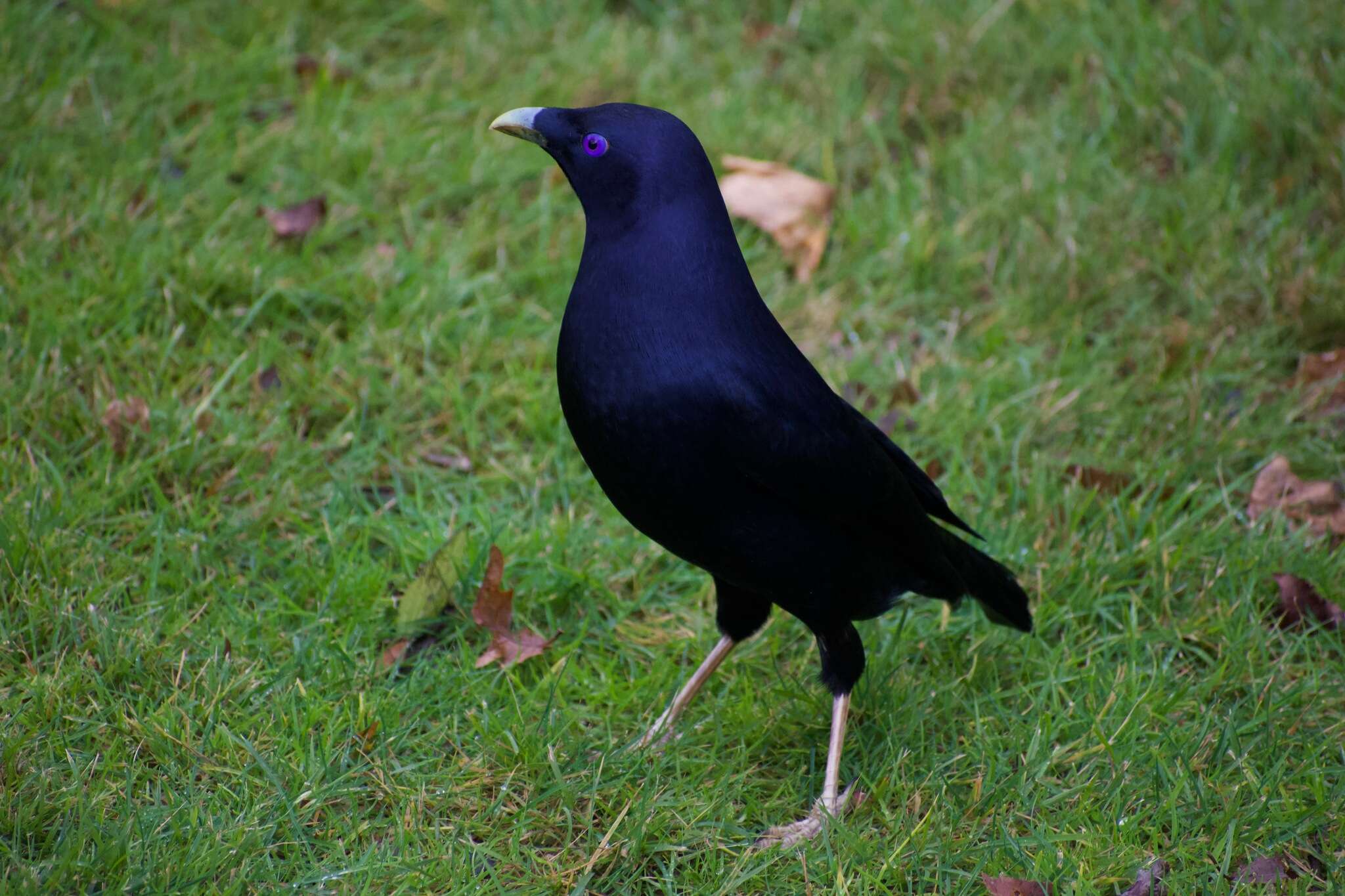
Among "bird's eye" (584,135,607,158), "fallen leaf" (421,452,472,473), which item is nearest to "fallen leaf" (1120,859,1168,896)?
"bird's eye" (584,135,607,158)

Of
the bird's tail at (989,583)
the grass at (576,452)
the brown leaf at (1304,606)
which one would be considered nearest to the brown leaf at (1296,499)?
the grass at (576,452)

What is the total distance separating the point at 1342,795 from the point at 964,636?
100 centimetres

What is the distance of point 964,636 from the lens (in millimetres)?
3619

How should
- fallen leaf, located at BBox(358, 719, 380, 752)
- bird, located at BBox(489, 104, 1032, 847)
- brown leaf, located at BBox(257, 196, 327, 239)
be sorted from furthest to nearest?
brown leaf, located at BBox(257, 196, 327, 239) < fallen leaf, located at BBox(358, 719, 380, 752) < bird, located at BBox(489, 104, 1032, 847)

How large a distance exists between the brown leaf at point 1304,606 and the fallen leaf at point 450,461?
2430 mm

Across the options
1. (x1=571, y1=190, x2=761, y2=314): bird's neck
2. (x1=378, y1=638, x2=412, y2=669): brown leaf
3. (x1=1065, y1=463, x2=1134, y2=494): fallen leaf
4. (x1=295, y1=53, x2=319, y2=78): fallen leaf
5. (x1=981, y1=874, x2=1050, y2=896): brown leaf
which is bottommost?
(x1=981, y1=874, x2=1050, y2=896): brown leaf

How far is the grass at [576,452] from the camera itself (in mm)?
2943

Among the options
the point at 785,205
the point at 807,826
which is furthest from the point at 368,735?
the point at 785,205

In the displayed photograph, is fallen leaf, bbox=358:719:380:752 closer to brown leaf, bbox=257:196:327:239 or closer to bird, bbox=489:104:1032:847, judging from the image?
bird, bbox=489:104:1032:847

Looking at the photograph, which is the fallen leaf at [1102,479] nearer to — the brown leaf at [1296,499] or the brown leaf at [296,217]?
the brown leaf at [1296,499]

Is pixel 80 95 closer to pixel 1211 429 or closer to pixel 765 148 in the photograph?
pixel 765 148

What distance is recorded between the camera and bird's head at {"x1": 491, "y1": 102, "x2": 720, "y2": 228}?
275 cm

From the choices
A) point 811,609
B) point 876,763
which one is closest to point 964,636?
point 876,763

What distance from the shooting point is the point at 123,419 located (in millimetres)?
3746
